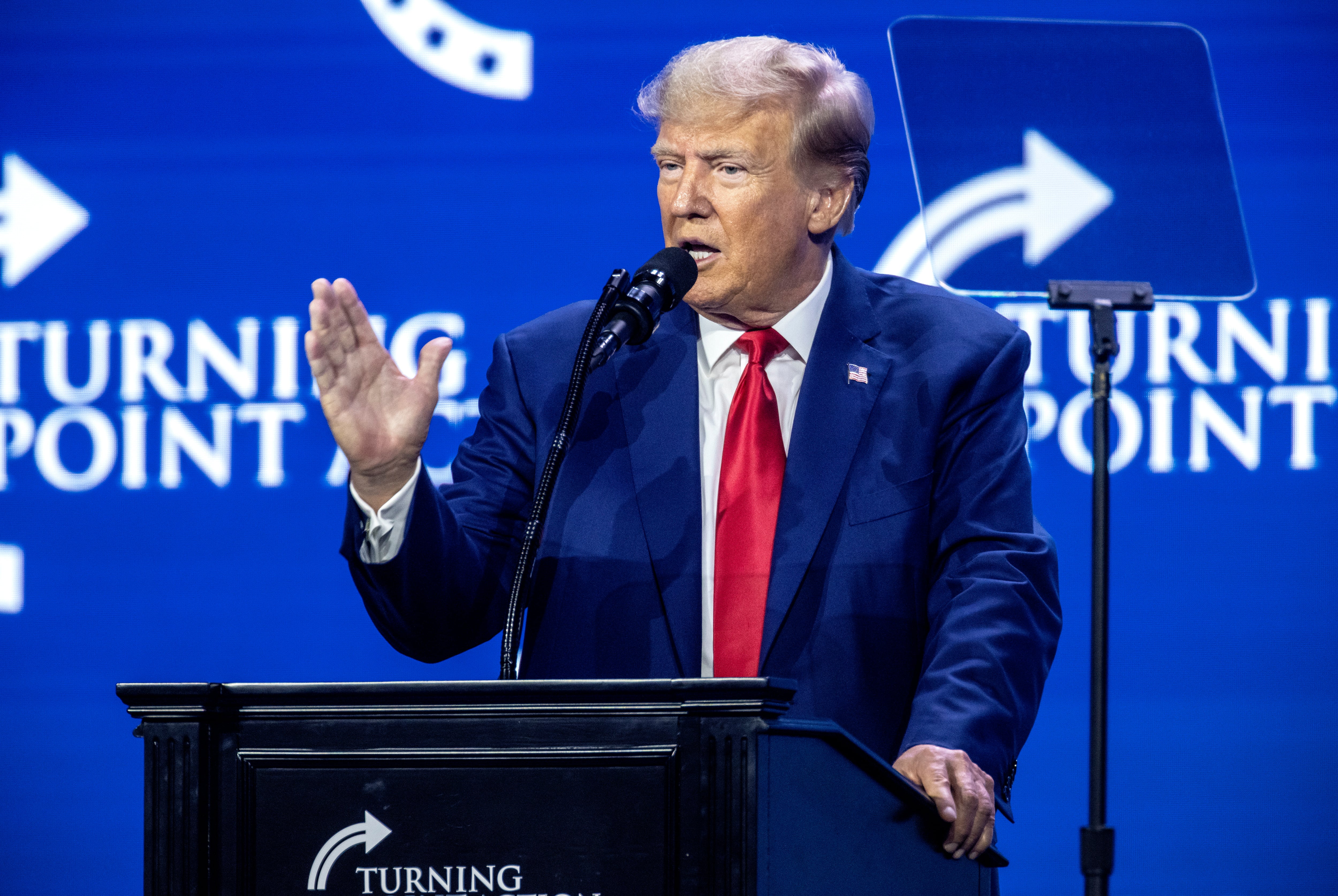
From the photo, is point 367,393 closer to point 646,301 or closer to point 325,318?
point 325,318

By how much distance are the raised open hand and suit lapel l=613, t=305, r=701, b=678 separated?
0.36m

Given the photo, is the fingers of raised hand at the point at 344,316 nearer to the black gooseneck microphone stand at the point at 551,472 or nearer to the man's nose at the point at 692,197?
the black gooseneck microphone stand at the point at 551,472

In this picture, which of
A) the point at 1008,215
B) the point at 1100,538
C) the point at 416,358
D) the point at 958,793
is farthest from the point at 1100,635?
the point at 416,358

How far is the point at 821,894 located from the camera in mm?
1139

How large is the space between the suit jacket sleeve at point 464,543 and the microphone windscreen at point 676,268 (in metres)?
0.34

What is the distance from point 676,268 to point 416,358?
5.04ft

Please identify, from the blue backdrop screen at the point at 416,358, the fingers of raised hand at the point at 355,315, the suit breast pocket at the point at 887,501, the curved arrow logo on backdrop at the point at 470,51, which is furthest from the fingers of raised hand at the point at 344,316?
the curved arrow logo on backdrop at the point at 470,51

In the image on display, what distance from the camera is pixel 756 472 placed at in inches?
71.8

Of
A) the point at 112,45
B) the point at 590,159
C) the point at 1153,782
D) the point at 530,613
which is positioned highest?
the point at 112,45

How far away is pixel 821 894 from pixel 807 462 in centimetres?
73

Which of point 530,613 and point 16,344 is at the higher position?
point 16,344

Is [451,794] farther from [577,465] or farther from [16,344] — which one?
[16,344]

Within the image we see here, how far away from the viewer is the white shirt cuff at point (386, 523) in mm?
1553

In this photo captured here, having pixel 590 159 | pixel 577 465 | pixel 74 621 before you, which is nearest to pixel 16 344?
pixel 74 621
